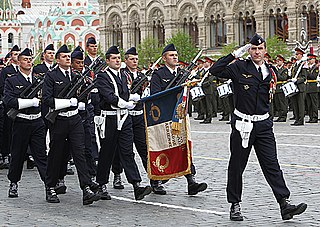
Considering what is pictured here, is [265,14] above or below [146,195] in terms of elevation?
above

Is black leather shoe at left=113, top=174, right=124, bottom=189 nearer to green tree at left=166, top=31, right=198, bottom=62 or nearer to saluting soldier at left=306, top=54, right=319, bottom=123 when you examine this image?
saluting soldier at left=306, top=54, right=319, bottom=123

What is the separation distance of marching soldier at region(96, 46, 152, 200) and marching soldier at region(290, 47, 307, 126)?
12622 mm

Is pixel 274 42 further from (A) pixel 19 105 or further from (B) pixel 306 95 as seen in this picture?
(A) pixel 19 105

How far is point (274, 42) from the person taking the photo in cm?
4338

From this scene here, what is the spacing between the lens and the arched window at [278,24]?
158 ft

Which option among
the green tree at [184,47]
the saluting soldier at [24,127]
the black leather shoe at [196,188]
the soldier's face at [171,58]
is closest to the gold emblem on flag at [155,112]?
the soldier's face at [171,58]

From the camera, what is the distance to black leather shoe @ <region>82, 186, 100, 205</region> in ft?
36.3

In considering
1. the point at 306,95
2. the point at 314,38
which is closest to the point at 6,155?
the point at 306,95

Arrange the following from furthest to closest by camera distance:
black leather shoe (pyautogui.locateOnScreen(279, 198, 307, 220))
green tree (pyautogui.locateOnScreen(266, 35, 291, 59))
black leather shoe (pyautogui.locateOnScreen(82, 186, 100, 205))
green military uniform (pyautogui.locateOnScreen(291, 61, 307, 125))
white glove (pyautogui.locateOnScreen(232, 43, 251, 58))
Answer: green tree (pyautogui.locateOnScreen(266, 35, 291, 59)), green military uniform (pyautogui.locateOnScreen(291, 61, 307, 125)), black leather shoe (pyautogui.locateOnScreen(82, 186, 100, 205)), white glove (pyautogui.locateOnScreen(232, 43, 251, 58)), black leather shoe (pyautogui.locateOnScreen(279, 198, 307, 220))

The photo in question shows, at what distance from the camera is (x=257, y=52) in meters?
9.83

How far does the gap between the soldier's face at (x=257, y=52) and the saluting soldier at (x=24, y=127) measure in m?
3.58

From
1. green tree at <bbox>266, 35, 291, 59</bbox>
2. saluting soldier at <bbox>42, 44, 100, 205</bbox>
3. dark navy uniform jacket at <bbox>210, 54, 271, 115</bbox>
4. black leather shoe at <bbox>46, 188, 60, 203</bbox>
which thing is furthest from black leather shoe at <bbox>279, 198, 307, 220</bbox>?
green tree at <bbox>266, 35, 291, 59</bbox>

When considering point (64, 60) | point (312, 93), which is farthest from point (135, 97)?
point (312, 93)

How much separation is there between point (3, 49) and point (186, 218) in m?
103
